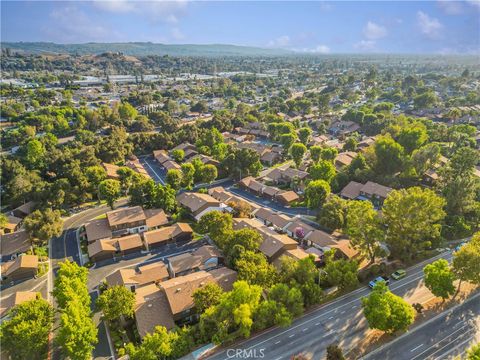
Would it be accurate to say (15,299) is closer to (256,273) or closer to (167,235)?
(167,235)

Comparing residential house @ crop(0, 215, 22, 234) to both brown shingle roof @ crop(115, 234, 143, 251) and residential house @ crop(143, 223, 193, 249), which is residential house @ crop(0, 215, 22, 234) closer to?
brown shingle roof @ crop(115, 234, 143, 251)

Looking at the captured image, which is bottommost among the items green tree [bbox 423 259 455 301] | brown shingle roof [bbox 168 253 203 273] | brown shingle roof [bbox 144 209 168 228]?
brown shingle roof [bbox 168 253 203 273]

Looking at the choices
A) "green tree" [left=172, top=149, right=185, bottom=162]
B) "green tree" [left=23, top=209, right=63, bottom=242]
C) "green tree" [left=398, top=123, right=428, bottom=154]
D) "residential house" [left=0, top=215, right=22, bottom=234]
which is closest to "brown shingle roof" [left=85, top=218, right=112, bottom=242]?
"green tree" [left=23, top=209, right=63, bottom=242]

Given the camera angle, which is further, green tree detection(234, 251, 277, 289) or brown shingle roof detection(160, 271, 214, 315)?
green tree detection(234, 251, 277, 289)

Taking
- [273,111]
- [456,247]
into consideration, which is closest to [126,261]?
[456,247]

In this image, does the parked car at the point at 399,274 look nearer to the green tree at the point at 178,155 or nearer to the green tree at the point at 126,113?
the green tree at the point at 178,155

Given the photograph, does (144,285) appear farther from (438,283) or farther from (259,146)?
(259,146)
